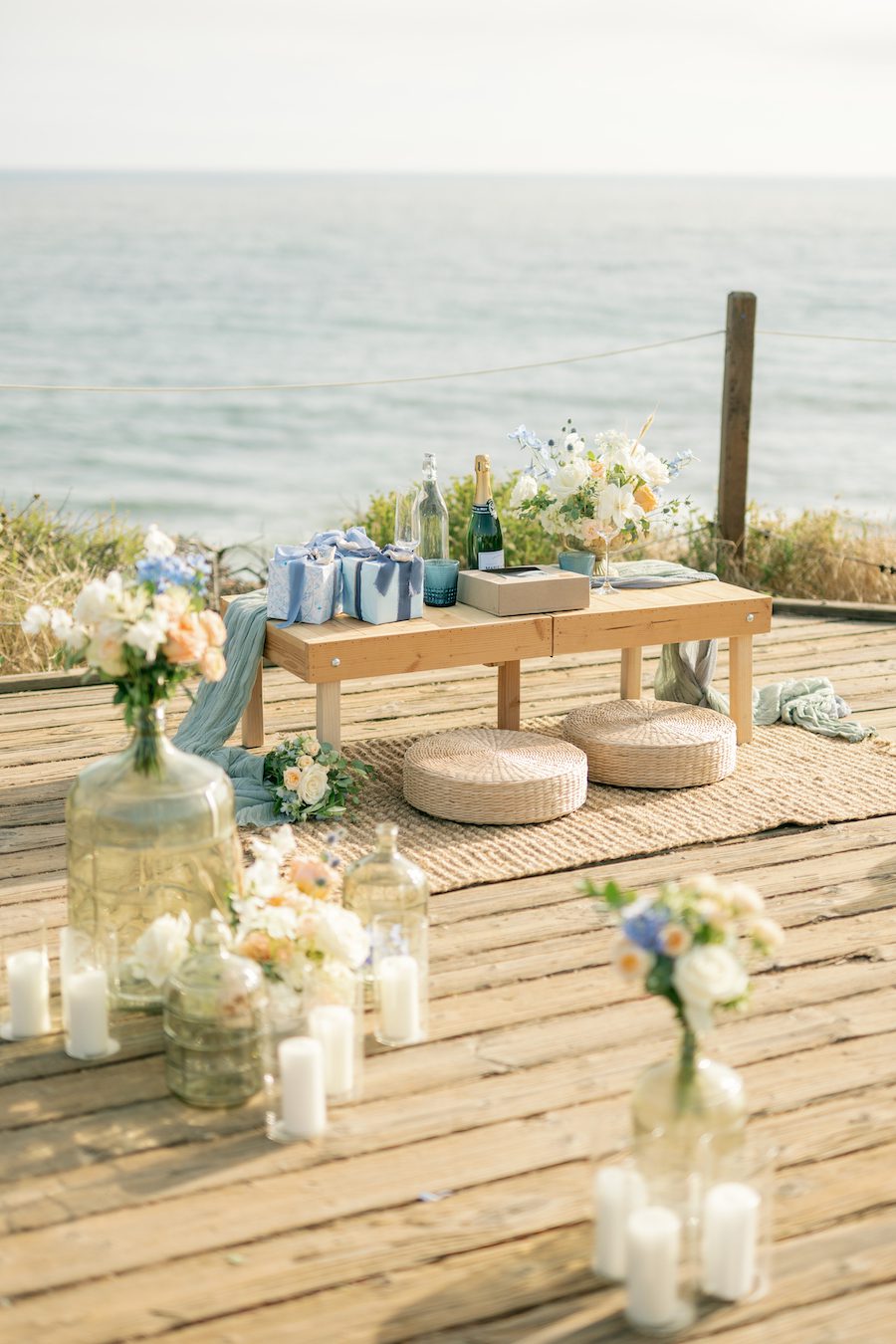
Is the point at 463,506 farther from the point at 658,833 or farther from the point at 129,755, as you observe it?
the point at 129,755

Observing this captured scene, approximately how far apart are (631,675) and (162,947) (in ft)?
7.31

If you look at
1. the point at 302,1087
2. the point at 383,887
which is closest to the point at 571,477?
the point at 383,887

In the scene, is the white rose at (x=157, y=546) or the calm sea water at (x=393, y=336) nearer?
the white rose at (x=157, y=546)

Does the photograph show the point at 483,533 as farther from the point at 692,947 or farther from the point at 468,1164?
the point at 692,947

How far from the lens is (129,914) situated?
8.77 ft

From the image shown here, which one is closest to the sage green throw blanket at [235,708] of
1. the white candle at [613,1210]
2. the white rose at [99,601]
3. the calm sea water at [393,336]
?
the white rose at [99,601]

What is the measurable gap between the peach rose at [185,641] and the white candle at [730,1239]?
1.12 meters

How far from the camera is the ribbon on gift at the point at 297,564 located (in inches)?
151

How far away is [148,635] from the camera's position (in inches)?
96.4

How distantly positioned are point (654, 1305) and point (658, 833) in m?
1.77

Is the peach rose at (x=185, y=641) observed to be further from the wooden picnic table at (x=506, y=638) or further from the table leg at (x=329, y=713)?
the table leg at (x=329, y=713)

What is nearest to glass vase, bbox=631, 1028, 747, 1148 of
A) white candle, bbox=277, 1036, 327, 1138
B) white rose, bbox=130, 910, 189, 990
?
white candle, bbox=277, 1036, 327, 1138

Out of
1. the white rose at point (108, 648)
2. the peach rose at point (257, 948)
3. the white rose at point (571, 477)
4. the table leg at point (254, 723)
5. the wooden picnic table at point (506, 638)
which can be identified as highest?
the white rose at point (571, 477)

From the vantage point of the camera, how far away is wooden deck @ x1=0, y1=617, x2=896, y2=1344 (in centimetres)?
196
